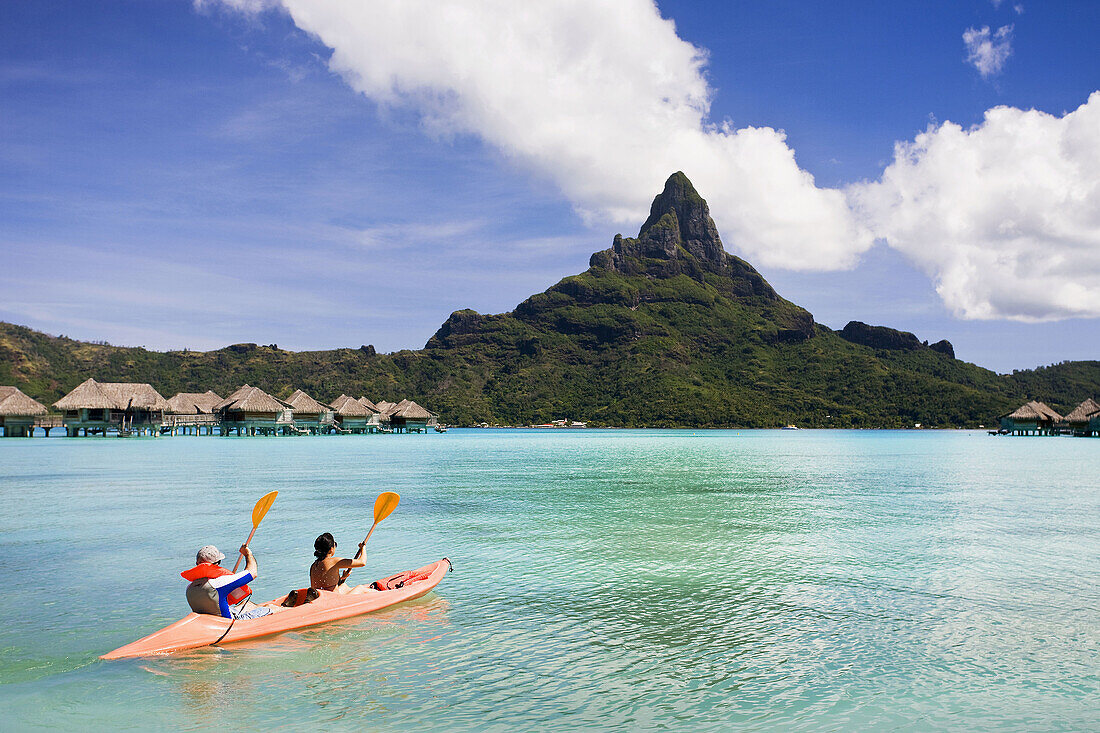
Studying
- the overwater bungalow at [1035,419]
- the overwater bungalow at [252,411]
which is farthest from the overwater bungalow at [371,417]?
the overwater bungalow at [1035,419]

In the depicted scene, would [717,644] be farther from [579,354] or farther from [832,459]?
[579,354]

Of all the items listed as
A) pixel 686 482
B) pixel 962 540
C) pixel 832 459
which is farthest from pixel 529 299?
pixel 962 540

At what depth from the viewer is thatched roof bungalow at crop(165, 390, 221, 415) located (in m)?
82.4

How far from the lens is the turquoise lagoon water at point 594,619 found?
21.1ft

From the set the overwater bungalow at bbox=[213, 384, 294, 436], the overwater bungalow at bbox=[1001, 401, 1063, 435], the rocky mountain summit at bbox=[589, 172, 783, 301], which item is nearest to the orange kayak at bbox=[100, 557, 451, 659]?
the overwater bungalow at bbox=[213, 384, 294, 436]

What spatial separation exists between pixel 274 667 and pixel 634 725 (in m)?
3.97

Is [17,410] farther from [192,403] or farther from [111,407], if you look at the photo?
[192,403]

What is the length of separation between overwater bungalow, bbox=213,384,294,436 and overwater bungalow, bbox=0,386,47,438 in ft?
53.6

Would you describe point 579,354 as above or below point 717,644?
above

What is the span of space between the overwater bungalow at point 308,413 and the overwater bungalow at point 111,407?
13.7m

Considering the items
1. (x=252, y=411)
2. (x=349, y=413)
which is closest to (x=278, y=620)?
(x=252, y=411)

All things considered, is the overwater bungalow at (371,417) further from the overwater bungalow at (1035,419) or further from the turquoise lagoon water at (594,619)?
the overwater bungalow at (1035,419)

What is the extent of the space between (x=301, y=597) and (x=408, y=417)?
92.3m

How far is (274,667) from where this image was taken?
296 inches
